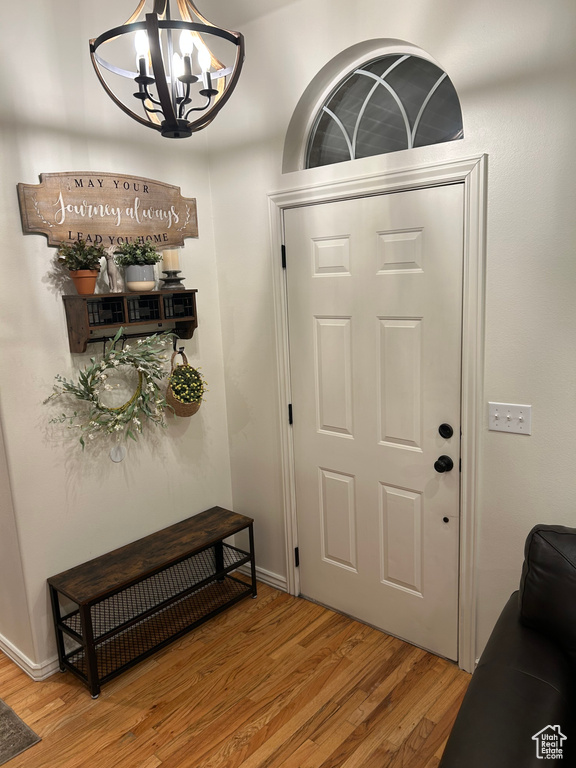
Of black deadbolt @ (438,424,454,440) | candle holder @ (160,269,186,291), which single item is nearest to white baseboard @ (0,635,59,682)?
candle holder @ (160,269,186,291)

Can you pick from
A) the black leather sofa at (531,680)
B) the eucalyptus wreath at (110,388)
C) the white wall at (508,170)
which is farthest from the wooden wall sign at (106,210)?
the black leather sofa at (531,680)

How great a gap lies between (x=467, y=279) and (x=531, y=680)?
1.37 m

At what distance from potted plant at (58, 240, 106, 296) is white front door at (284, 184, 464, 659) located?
0.91m

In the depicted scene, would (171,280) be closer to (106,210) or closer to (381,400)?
(106,210)

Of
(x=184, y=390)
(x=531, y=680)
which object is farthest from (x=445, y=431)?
(x=184, y=390)

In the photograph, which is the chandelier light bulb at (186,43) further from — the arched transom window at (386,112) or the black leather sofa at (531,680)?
the black leather sofa at (531,680)

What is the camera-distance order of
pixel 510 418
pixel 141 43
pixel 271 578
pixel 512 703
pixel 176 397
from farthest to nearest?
1. pixel 271 578
2. pixel 176 397
3. pixel 510 418
4. pixel 512 703
5. pixel 141 43

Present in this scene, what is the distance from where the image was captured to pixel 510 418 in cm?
221

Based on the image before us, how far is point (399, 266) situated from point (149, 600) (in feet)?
6.67

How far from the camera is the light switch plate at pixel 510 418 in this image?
2.17m

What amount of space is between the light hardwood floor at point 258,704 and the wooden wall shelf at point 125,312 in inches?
58.9

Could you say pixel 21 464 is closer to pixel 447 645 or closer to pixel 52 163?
pixel 52 163

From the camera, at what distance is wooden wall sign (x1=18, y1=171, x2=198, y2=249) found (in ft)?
7.88

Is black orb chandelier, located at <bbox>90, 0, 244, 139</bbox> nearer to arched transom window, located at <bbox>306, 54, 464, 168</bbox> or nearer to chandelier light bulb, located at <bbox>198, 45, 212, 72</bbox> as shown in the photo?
chandelier light bulb, located at <bbox>198, 45, 212, 72</bbox>
